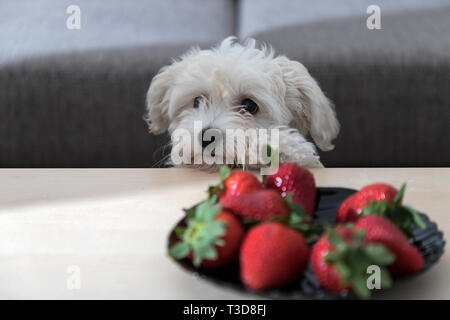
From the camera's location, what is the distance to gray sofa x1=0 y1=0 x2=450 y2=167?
1.65 metres

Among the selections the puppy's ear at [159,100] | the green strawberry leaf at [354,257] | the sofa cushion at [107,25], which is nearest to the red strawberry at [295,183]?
the green strawberry leaf at [354,257]

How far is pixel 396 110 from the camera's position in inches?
66.0

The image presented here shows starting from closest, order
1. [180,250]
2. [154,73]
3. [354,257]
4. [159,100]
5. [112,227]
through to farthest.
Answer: [354,257] < [180,250] < [112,227] < [159,100] < [154,73]

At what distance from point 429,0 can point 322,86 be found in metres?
0.63

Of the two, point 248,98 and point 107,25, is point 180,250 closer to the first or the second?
point 248,98

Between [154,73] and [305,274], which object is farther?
[154,73]


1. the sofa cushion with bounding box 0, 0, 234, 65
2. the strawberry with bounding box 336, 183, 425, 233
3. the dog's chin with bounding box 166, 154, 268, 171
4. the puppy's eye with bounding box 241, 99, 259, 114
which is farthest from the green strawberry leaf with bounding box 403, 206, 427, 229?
the sofa cushion with bounding box 0, 0, 234, 65

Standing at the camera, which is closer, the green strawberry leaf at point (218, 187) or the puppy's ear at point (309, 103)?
the green strawberry leaf at point (218, 187)

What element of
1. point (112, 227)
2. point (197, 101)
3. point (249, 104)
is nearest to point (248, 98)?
point (249, 104)

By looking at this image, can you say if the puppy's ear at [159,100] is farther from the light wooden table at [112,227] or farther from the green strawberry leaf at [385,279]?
the green strawberry leaf at [385,279]

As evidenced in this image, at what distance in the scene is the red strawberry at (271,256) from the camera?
67cm

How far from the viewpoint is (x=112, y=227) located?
1.01m

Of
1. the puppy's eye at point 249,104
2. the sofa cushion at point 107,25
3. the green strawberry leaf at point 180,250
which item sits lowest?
the green strawberry leaf at point 180,250

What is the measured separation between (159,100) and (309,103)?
1.22 feet
